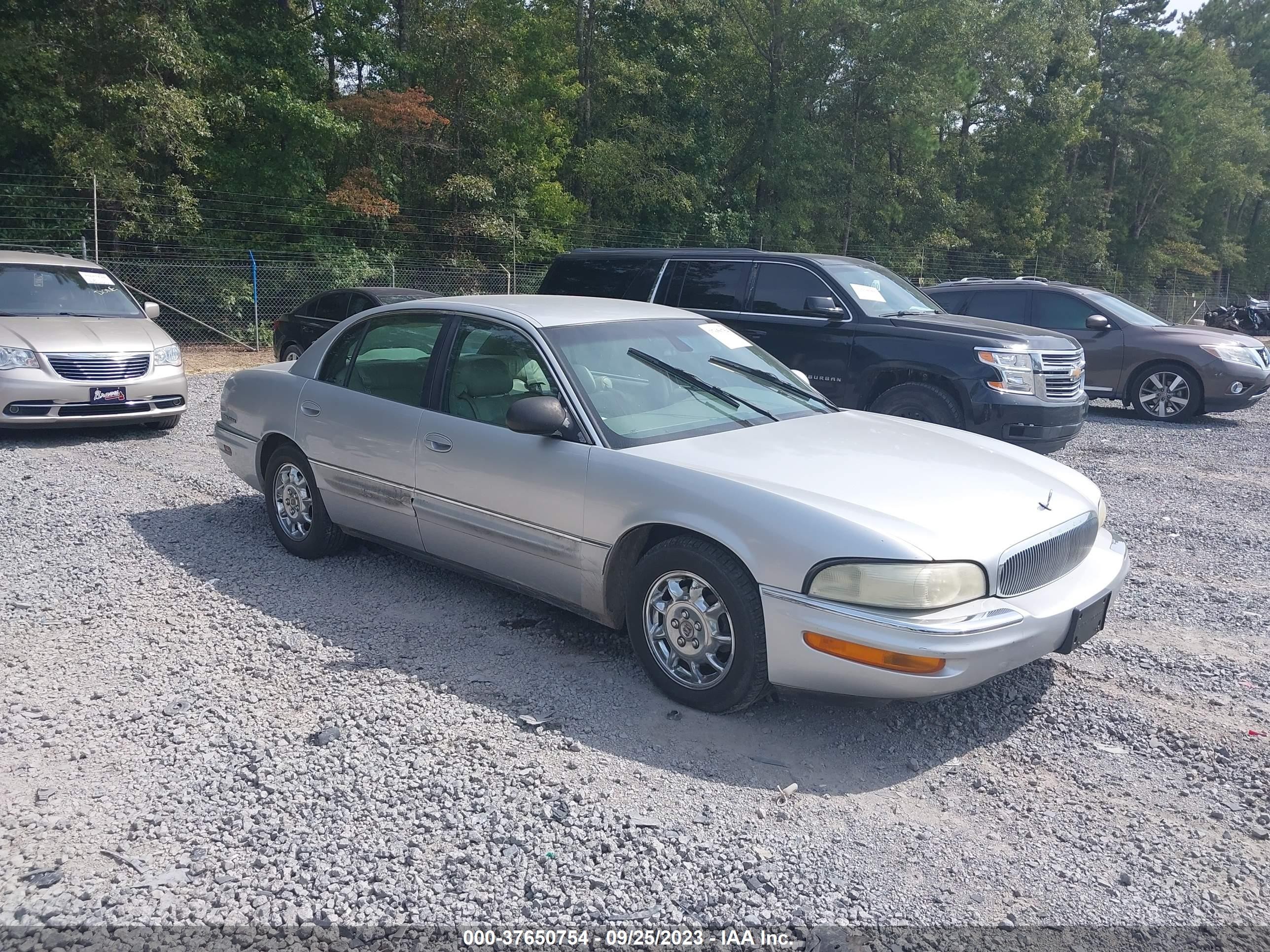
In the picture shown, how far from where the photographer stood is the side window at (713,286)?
9.68 meters

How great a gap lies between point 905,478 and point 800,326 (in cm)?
536

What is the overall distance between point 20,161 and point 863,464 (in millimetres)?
19030

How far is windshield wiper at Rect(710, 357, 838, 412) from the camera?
5.33 m

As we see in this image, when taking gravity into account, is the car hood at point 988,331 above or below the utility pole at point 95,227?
below

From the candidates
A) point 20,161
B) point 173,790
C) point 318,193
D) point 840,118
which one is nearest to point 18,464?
point 173,790

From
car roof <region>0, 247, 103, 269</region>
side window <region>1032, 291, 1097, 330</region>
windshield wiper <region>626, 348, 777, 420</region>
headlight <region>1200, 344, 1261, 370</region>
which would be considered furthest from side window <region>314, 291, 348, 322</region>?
headlight <region>1200, 344, 1261, 370</region>

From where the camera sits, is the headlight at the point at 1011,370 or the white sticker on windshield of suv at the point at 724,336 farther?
the headlight at the point at 1011,370

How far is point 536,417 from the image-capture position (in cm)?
438

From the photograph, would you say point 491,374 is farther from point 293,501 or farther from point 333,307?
point 333,307

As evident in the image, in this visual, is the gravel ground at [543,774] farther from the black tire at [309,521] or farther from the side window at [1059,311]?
the side window at [1059,311]

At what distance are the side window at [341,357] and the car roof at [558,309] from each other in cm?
28

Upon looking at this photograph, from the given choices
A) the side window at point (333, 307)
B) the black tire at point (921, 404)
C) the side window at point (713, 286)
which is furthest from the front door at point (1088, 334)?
the side window at point (333, 307)

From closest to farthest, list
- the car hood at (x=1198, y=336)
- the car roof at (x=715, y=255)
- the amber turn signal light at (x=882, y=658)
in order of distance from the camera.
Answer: the amber turn signal light at (x=882, y=658) < the car roof at (x=715, y=255) < the car hood at (x=1198, y=336)

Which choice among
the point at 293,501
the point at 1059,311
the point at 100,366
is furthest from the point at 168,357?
the point at 1059,311
